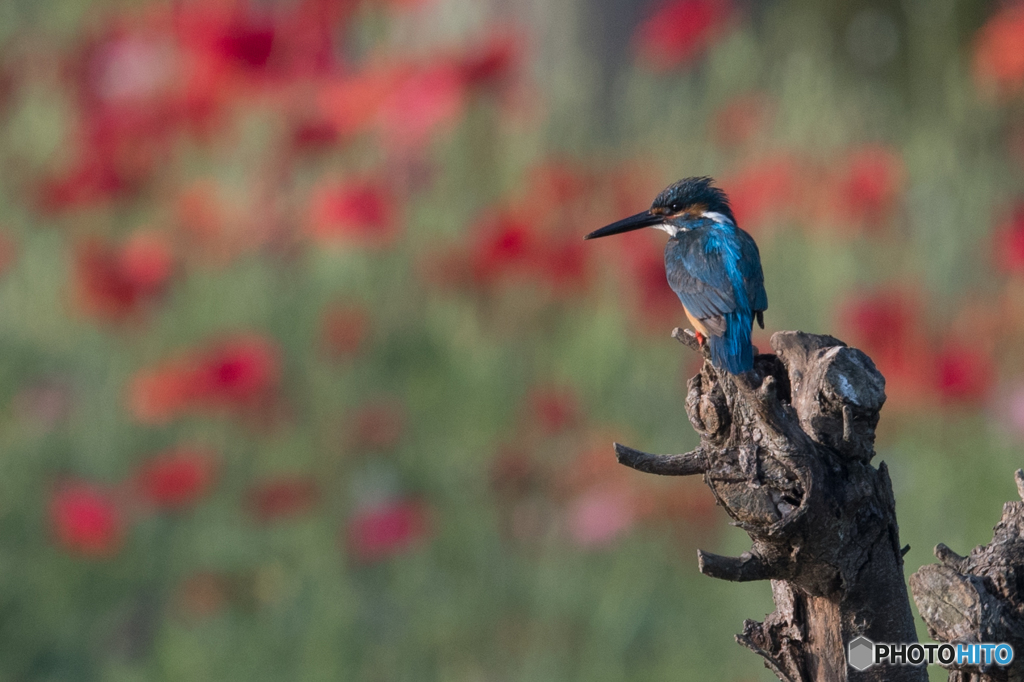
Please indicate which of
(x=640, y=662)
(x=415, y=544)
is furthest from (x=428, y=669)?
(x=640, y=662)

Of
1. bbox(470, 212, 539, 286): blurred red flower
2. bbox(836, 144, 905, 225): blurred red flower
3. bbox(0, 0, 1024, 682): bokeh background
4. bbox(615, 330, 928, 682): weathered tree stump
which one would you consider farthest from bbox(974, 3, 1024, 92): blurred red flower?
bbox(615, 330, 928, 682): weathered tree stump

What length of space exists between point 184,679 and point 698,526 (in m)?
1.37

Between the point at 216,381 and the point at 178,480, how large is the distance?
10.5 inches

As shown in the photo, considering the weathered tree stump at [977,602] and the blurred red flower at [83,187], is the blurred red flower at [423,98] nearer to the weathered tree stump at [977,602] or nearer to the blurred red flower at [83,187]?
the blurred red flower at [83,187]

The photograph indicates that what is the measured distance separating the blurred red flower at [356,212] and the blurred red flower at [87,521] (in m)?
1.07

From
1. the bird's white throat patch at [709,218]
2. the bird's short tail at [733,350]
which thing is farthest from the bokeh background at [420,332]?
the bird's short tail at [733,350]

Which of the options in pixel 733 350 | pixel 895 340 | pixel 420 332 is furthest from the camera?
pixel 420 332

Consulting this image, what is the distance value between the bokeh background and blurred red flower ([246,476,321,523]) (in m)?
0.02

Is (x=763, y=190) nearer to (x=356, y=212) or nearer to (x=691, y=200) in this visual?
(x=356, y=212)

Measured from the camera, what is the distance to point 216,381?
9.87 feet

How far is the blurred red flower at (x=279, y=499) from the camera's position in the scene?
2932mm

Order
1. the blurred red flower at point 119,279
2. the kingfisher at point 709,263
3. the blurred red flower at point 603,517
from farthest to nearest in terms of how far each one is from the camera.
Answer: the blurred red flower at point 119,279 < the blurred red flower at point 603,517 < the kingfisher at point 709,263

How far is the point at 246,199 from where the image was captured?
441cm

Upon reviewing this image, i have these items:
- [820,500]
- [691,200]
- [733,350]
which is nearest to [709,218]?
[691,200]
